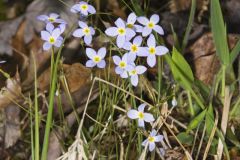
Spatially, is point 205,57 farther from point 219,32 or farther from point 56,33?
point 56,33

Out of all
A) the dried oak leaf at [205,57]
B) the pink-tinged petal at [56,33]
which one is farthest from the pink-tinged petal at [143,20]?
the dried oak leaf at [205,57]

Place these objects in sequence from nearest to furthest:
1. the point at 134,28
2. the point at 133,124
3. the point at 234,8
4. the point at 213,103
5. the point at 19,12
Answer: the point at 134,28 < the point at 133,124 < the point at 213,103 < the point at 234,8 < the point at 19,12

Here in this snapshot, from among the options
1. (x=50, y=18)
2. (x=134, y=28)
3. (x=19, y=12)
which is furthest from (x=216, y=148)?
(x=19, y=12)

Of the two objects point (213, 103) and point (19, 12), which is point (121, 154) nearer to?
point (213, 103)

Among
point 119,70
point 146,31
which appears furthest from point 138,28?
point 119,70

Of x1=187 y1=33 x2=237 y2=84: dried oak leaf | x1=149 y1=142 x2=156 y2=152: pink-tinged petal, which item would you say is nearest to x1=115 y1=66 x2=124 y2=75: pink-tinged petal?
x1=149 y1=142 x2=156 y2=152: pink-tinged petal

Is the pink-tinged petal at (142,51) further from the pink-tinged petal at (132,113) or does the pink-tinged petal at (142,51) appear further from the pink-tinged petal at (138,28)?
the pink-tinged petal at (132,113)
